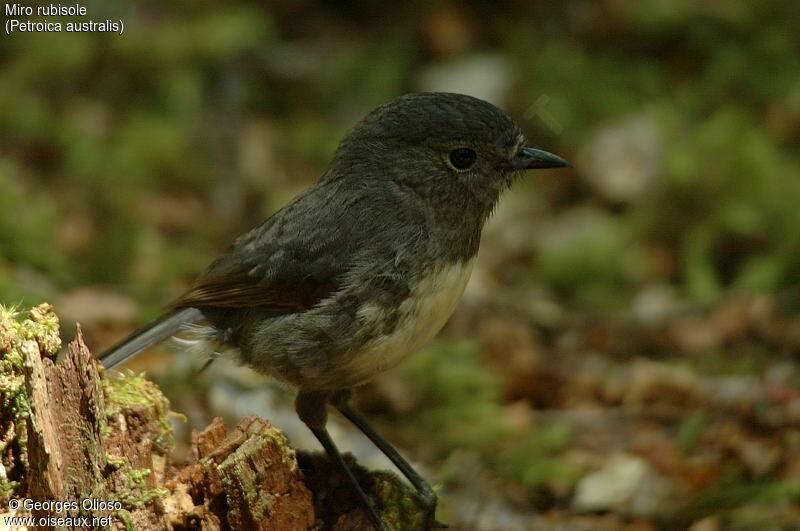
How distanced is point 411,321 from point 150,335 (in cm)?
104

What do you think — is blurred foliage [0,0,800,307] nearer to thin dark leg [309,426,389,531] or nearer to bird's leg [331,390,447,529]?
bird's leg [331,390,447,529]

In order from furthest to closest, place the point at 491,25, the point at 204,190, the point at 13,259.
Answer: the point at 491,25, the point at 204,190, the point at 13,259

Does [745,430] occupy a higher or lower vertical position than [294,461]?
higher

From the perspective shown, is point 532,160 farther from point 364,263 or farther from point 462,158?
point 364,263

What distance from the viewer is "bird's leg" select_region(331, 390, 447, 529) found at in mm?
3604

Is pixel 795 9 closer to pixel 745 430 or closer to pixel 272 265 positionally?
pixel 745 430

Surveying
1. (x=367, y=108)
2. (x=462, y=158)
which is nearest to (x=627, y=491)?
(x=462, y=158)

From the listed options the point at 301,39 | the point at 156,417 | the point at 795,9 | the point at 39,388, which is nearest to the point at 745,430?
the point at 156,417

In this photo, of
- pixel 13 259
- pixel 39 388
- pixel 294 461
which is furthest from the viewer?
pixel 13 259

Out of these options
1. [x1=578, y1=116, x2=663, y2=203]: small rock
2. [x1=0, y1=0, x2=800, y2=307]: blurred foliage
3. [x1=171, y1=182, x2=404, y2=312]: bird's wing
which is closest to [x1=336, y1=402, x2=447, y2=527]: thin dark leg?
[x1=171, y1=182, x2=404, y2=312]: bird's wing

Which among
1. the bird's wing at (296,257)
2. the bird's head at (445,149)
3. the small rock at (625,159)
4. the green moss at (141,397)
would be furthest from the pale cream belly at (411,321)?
the small rock at (625,159)

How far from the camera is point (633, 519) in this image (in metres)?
4.55

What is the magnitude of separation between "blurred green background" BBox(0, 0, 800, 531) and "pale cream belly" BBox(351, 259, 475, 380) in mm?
1180

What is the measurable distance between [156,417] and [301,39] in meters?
6.24
